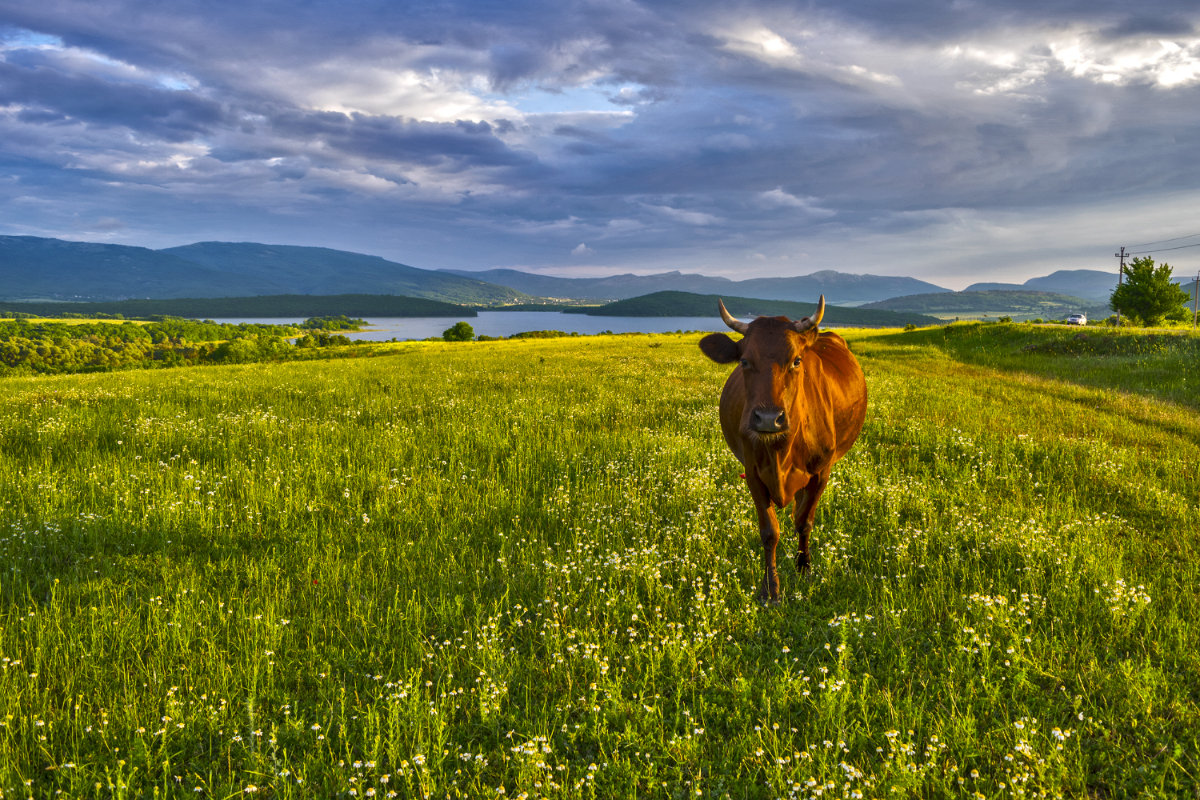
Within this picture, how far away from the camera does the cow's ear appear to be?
21.0ft

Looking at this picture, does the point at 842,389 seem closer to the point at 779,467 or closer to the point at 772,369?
the point at 779,467

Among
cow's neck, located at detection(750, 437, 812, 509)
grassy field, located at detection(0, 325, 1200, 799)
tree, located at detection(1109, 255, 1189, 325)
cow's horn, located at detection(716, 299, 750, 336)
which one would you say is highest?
tree, located at detection(1109, 255, 1189, 325)

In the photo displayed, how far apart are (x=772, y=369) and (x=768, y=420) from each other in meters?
0.59

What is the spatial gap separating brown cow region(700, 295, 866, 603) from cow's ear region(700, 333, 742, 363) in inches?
0.5

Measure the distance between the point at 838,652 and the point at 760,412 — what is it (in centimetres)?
237

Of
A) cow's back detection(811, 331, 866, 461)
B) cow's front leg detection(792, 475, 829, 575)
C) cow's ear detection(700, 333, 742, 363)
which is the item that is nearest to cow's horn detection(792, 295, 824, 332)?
cow's ear detection(700, 333, 742, 363)

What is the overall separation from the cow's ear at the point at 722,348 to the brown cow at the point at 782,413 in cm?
1

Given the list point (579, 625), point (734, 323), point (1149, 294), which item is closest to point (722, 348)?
point (734, 323)

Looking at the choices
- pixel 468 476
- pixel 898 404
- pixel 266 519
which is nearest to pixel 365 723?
pixel 266 519

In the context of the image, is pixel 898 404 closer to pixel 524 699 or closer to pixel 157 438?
pixel 524 699

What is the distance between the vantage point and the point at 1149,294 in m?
73.2

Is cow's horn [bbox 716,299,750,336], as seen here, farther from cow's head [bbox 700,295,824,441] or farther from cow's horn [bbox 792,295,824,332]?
cow's horn [bbox 792,295,824,332]

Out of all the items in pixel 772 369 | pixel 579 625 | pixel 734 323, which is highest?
pixel 734 323

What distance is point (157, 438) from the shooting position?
12289mm
